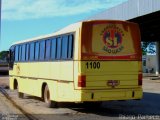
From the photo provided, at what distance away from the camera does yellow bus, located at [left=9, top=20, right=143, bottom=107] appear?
1491 cm

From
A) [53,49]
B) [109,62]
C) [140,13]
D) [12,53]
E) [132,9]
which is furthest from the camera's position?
[132,9]

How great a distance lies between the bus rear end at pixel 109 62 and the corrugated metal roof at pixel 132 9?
66.4 ft

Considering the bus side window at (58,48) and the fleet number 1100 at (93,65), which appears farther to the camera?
the bus side window at (58,48)

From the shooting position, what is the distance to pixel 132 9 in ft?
134

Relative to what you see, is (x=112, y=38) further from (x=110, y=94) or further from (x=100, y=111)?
(x=100, y=111)

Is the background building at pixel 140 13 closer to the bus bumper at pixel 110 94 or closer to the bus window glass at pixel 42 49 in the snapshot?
the bus window glass at pixel 42 49

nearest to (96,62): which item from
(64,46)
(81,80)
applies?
(81,80)

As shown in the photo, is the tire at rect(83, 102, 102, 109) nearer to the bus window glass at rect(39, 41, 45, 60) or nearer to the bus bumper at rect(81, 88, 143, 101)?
the bus bumper at rect(81, 88, 143, 101)

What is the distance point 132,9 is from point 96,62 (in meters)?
26.4

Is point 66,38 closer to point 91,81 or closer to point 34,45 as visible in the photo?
point 91,81

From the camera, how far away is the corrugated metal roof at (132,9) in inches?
1434

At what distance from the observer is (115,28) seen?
1560cm

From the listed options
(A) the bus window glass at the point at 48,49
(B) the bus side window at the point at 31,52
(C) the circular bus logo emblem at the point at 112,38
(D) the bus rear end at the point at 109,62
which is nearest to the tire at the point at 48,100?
(A) the bus window glass at the point at 48,49

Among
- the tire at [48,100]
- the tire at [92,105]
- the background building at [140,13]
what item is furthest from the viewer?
the background building at [140,13]
